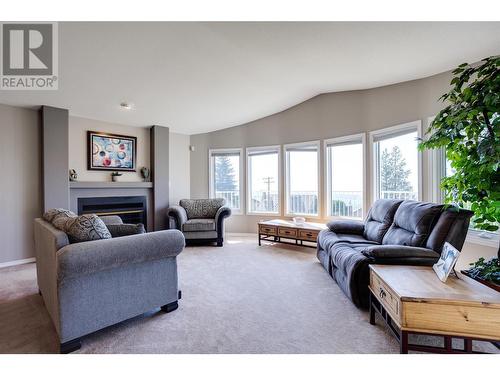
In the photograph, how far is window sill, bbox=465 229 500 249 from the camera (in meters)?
2.47

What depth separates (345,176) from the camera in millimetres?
4309

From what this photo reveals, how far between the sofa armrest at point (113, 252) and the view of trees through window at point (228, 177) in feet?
11.6

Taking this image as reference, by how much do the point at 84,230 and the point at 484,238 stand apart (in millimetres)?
3772

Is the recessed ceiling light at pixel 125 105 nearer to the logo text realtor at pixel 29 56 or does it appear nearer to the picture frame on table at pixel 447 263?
the logo text realtor at pixel 29 56

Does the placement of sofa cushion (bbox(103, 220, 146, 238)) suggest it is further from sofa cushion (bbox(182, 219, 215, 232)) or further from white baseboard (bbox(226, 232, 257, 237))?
white baseboard (bbox(226, 232, 257, 237))

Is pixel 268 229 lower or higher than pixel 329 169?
lower

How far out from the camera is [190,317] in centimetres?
201

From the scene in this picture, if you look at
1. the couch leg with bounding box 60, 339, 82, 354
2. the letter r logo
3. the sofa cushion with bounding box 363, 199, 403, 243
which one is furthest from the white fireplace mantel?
the sofa cushion with bounding box 363, 199, 403, 243

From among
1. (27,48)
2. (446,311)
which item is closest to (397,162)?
(446,311)

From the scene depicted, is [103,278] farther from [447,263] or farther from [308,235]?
[308,235]

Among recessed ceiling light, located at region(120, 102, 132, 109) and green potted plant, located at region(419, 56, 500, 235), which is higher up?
recessed ceiling light, located at region(120, 102, 132, 109)

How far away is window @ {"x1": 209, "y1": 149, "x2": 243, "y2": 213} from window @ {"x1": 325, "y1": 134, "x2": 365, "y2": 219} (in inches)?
77.8

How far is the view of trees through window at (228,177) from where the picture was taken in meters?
5.58

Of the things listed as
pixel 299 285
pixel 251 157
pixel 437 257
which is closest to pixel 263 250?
pixel 299 285
